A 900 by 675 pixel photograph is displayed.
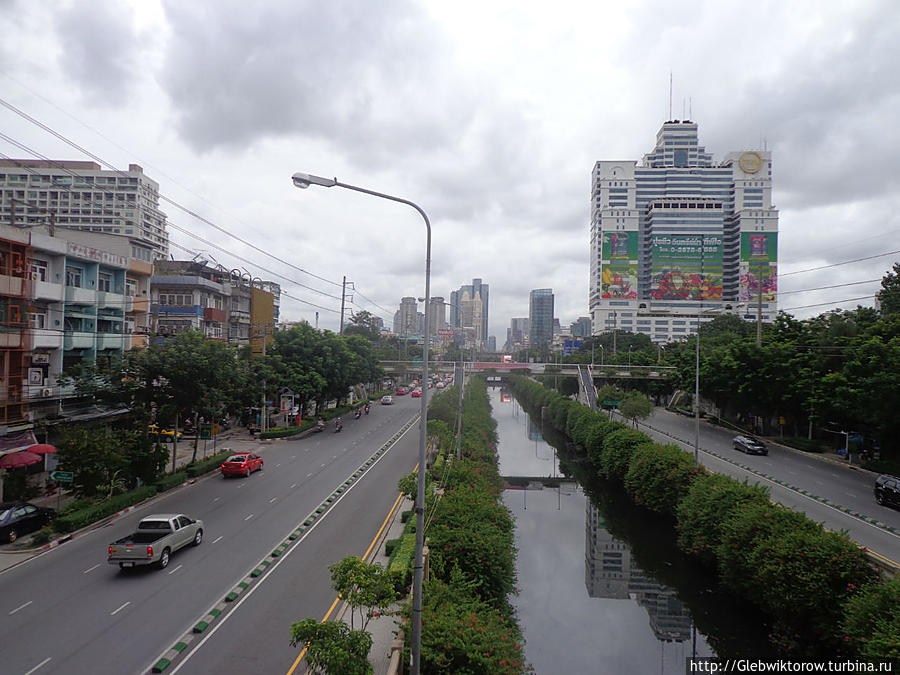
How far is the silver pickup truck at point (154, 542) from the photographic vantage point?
16.3 m

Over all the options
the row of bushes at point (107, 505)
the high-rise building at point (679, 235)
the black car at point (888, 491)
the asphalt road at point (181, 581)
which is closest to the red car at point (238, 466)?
the asphalt road at point (181, 581)

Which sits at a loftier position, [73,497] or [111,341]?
[111,341]

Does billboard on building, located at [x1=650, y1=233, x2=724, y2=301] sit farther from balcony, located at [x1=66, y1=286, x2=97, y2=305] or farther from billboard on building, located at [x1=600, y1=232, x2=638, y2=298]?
balcony, located at [x1=66, y1=286, x2=97, y2=305]

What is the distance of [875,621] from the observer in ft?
37.2

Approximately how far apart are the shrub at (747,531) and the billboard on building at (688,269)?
12394 cm

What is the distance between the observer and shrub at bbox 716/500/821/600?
15.7 meters

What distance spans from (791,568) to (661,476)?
1158 cm

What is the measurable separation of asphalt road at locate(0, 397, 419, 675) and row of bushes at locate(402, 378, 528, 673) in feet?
12.7

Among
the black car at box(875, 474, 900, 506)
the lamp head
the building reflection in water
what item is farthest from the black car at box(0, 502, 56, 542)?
the black car at box(875, 474, 900, 506)

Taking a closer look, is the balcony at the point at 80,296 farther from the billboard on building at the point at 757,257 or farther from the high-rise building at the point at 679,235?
the billboard on building at the point at 757,257

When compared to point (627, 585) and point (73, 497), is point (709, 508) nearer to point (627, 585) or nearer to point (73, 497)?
point (627, 585)

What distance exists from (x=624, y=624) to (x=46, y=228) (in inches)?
1403

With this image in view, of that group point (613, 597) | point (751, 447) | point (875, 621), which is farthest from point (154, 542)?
point (751, 447)

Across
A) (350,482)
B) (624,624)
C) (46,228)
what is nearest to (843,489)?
(624,624)
